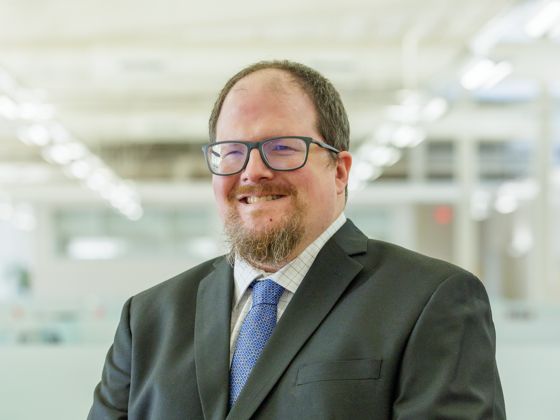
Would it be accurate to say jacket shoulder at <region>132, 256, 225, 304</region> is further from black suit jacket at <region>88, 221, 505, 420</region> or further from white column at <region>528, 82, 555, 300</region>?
white column at <region>528, 82, 555, 300</region>

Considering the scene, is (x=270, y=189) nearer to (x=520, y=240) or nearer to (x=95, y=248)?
(x=520, y=240)

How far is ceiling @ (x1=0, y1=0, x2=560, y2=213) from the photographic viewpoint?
6594 mm

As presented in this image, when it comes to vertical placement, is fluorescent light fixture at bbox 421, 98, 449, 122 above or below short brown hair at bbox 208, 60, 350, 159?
above

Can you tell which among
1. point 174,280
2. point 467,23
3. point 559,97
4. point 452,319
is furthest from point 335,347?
point 559,97

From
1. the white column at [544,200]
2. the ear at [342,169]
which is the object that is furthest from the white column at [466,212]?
the ear at [342,169]

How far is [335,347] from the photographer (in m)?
1.29

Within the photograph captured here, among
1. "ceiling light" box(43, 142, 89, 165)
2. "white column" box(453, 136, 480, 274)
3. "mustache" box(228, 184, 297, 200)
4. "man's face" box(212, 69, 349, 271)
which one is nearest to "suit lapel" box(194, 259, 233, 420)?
"man's face" box(212, 69, 349, 271)

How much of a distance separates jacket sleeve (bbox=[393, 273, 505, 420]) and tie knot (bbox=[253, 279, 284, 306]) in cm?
29

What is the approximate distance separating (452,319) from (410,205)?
668 inches

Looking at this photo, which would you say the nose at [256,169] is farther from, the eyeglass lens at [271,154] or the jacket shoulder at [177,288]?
the jacket shoulder at [177,288]

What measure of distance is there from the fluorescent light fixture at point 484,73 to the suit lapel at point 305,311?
4188 millimetres

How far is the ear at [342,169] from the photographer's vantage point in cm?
152

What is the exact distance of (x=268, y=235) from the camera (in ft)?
4.64

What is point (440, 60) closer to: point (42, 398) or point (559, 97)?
point (559, 97)
